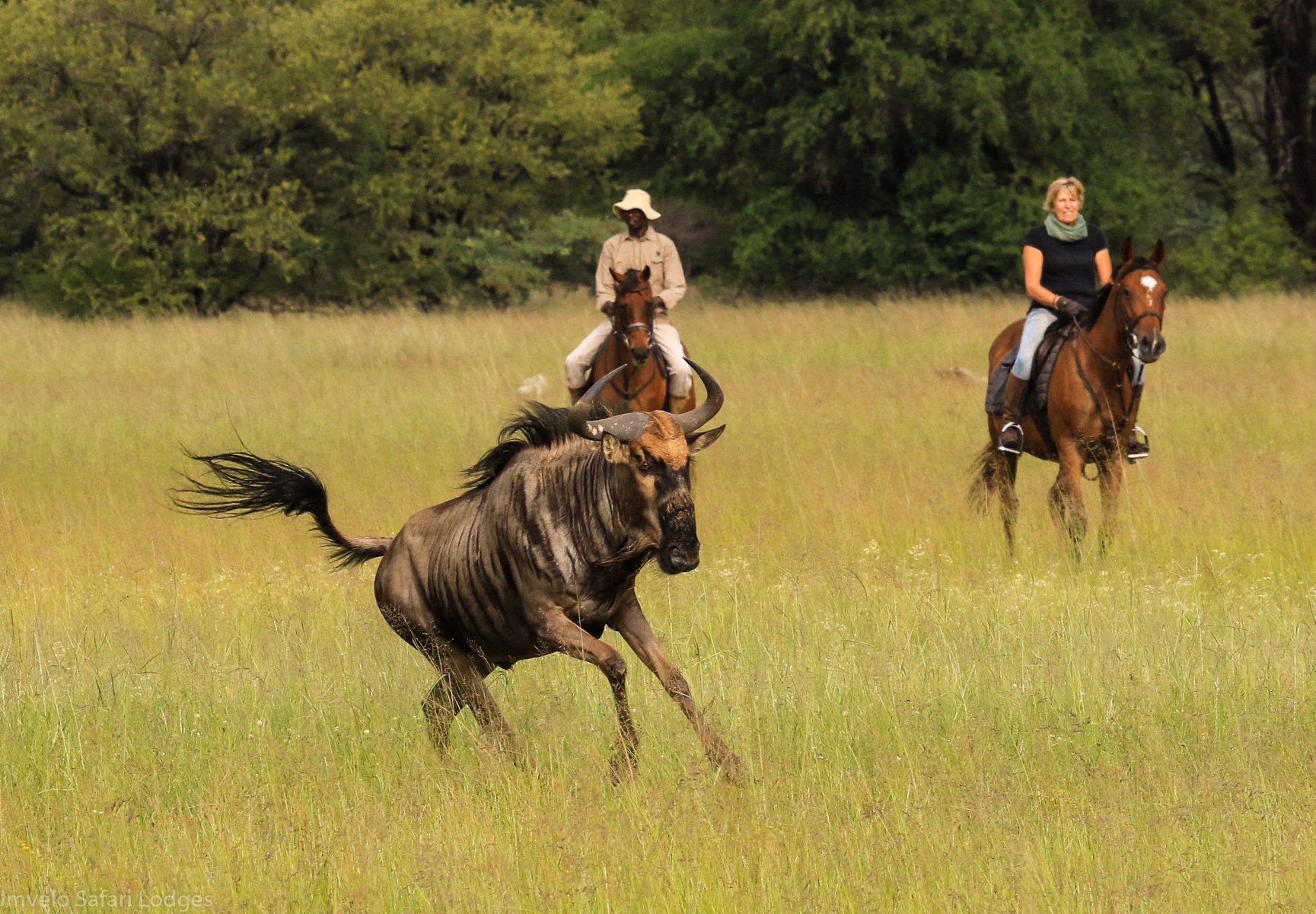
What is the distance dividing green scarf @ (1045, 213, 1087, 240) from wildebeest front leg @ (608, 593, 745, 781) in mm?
5799

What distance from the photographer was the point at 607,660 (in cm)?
533

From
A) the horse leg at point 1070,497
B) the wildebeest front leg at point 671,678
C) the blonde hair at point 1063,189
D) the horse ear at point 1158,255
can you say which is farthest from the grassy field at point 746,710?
the blonde hair at point 1063,189

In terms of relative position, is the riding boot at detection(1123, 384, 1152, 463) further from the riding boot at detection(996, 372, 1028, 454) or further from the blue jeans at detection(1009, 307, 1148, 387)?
the riding boot at detection(996, 372, 1028, 454)

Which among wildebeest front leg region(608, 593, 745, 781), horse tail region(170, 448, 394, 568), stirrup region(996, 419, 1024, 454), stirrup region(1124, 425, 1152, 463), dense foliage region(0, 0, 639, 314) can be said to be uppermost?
wildebeest front leg region(608, 593, 745, 781)

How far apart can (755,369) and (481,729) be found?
13213 millimetres

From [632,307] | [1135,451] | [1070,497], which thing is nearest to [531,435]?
[1070,497]

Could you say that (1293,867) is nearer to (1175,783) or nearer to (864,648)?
(1175,783)

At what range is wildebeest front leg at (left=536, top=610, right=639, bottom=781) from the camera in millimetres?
5344

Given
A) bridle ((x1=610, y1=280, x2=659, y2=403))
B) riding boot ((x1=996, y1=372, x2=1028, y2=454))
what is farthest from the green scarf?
bridle ((x1=610, y1=280, x2=659, y2=403))

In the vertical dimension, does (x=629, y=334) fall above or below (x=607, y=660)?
below

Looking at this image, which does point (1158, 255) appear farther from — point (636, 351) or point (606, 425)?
point (606, 425)

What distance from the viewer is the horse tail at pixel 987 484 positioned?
10.6m

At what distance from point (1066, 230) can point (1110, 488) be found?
168cm

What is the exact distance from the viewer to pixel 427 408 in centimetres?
1573
